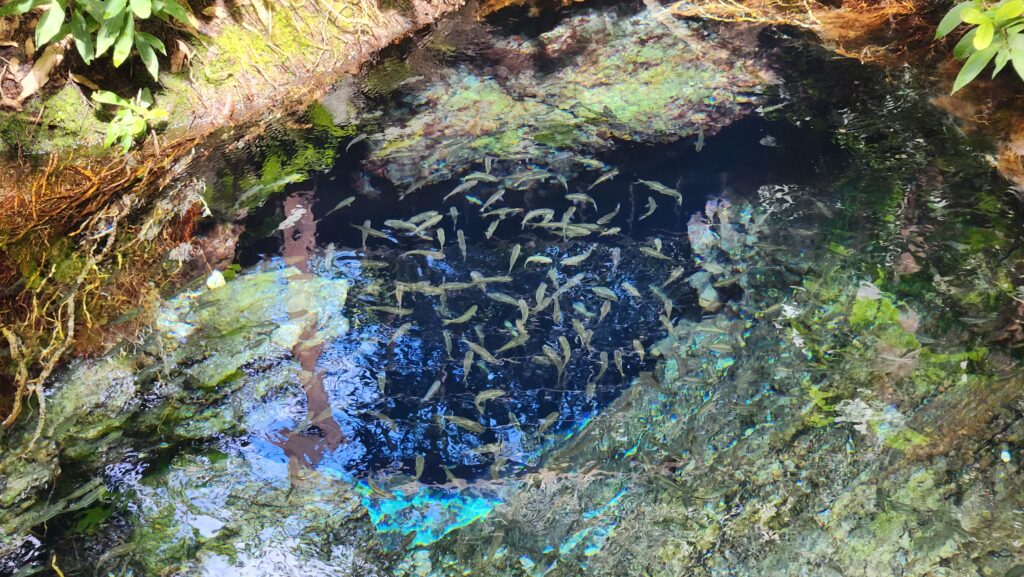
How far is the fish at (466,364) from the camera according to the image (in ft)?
11.5

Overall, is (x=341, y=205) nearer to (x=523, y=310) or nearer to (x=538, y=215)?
(x=538, y=215)

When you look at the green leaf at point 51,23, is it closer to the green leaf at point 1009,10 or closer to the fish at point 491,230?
the fish at point 491,230

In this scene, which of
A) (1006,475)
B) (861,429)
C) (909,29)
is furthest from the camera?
(909,29)

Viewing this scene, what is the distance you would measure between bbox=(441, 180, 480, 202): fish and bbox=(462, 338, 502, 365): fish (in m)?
1.35

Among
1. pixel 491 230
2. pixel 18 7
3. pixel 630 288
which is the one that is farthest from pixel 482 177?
pixel 18 7

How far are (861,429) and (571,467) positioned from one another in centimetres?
135

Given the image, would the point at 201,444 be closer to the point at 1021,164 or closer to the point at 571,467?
the point at 571,467

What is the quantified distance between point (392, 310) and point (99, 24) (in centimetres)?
267

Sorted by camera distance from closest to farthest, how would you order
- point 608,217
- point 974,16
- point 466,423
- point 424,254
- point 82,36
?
1. point 466,423
2. point 974,16
3. point 82,36
4. point 424,254
5. point 608,217

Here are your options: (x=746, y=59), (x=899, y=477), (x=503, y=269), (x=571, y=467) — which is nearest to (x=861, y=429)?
(x=899, y=477)

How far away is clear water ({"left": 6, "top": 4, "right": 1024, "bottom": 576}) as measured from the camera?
2.79m

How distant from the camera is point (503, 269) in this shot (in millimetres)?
4105

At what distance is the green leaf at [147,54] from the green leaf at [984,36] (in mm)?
5066

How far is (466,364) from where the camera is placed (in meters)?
3.54
